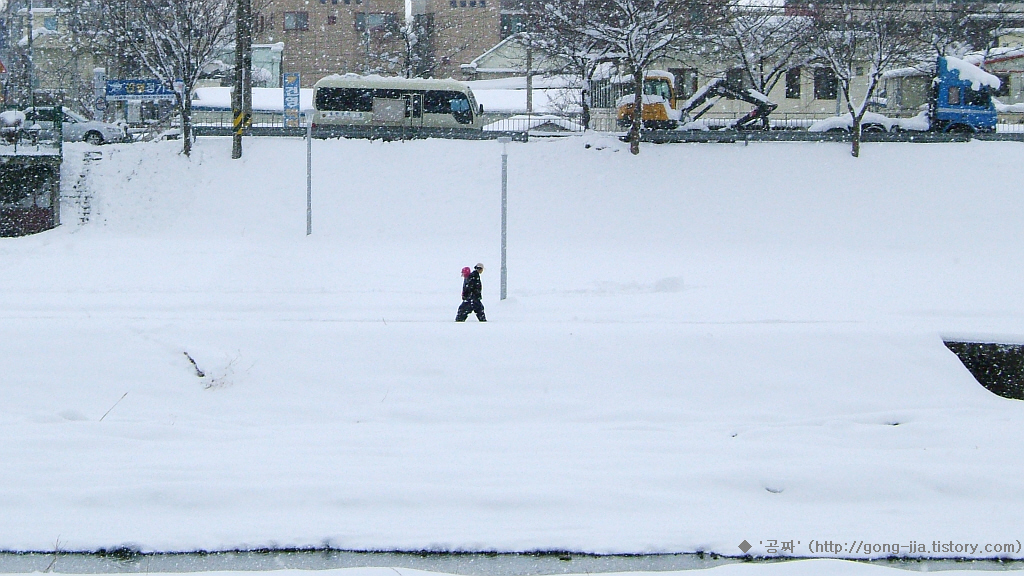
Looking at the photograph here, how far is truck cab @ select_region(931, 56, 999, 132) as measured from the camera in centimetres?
3275

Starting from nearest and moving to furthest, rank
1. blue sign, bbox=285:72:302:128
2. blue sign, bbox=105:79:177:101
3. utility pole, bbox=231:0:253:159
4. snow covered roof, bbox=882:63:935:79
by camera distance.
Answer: blue sign, bbox=285:72:302:128, utility pole, bbox=231:0:253:159, blue sign, bbox=105:79:177:101, snow covered roof, bbox=882:63:935:79

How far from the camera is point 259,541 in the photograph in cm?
696

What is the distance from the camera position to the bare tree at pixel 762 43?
37.0 m

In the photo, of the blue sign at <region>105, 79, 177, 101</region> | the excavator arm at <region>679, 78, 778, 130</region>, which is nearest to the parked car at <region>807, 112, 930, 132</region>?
the excavator arm at <region>679, 78, 778, 130</region>

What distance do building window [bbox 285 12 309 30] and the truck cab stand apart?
51903 millimetres

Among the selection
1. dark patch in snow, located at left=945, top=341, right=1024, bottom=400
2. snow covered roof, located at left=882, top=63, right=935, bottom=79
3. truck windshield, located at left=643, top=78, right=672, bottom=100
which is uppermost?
snow covered roof, located at left=882, top=63, right=935, bottom=79

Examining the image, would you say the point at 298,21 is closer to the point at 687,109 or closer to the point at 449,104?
the point at 449,104

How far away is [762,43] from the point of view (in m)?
39.2

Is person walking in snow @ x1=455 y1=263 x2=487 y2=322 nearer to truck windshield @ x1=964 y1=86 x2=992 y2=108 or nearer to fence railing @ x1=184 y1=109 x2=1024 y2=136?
fence railing @ x1=184 y1=109 x2=1024 y2=136

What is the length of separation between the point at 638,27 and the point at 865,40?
7.92m

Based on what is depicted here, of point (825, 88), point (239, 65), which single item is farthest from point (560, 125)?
point (825, 88)

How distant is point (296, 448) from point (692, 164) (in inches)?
938

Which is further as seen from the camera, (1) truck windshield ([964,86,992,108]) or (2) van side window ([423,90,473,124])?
(2) van side window ([423,90,473,124])

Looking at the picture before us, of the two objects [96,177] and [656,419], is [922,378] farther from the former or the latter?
[96,177]
